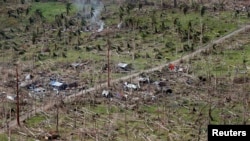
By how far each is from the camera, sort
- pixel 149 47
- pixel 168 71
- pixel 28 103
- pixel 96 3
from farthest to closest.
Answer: pixel 96 3 → pixel 149 47 → pixel 168 71 → pixel 28 103

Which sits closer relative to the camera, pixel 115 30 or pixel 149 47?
pixel 149 47

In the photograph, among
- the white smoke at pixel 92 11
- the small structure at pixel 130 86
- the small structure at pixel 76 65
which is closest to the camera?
the small structure at pixel 130 86

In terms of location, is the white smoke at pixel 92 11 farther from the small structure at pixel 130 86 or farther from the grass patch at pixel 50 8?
the small structure at pixel 130 86

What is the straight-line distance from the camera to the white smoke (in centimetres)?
9409

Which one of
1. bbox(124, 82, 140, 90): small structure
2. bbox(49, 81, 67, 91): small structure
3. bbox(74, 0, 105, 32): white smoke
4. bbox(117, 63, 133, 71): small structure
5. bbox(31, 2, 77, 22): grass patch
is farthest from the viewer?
bbox(31, 2, 77, 22): grass patch

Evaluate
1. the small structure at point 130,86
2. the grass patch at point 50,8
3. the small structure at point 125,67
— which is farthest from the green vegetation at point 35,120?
the grass patch at point 50,8

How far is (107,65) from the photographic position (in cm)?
7269

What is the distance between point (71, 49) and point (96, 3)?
2692cm

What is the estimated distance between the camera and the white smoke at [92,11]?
9409 cm

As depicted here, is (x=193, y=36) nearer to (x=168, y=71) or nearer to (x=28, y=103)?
(x=168, y=71)

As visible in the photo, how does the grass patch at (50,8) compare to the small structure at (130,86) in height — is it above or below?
above

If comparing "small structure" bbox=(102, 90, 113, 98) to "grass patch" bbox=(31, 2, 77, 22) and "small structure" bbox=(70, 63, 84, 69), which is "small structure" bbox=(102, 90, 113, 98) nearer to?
"small structure" bbox=(70, 63, 84, 69)

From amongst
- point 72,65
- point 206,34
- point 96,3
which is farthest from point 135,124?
point 96,3

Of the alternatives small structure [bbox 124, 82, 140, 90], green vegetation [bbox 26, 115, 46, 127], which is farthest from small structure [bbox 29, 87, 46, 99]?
small structure [bbox 124, 82, 140, 90]
